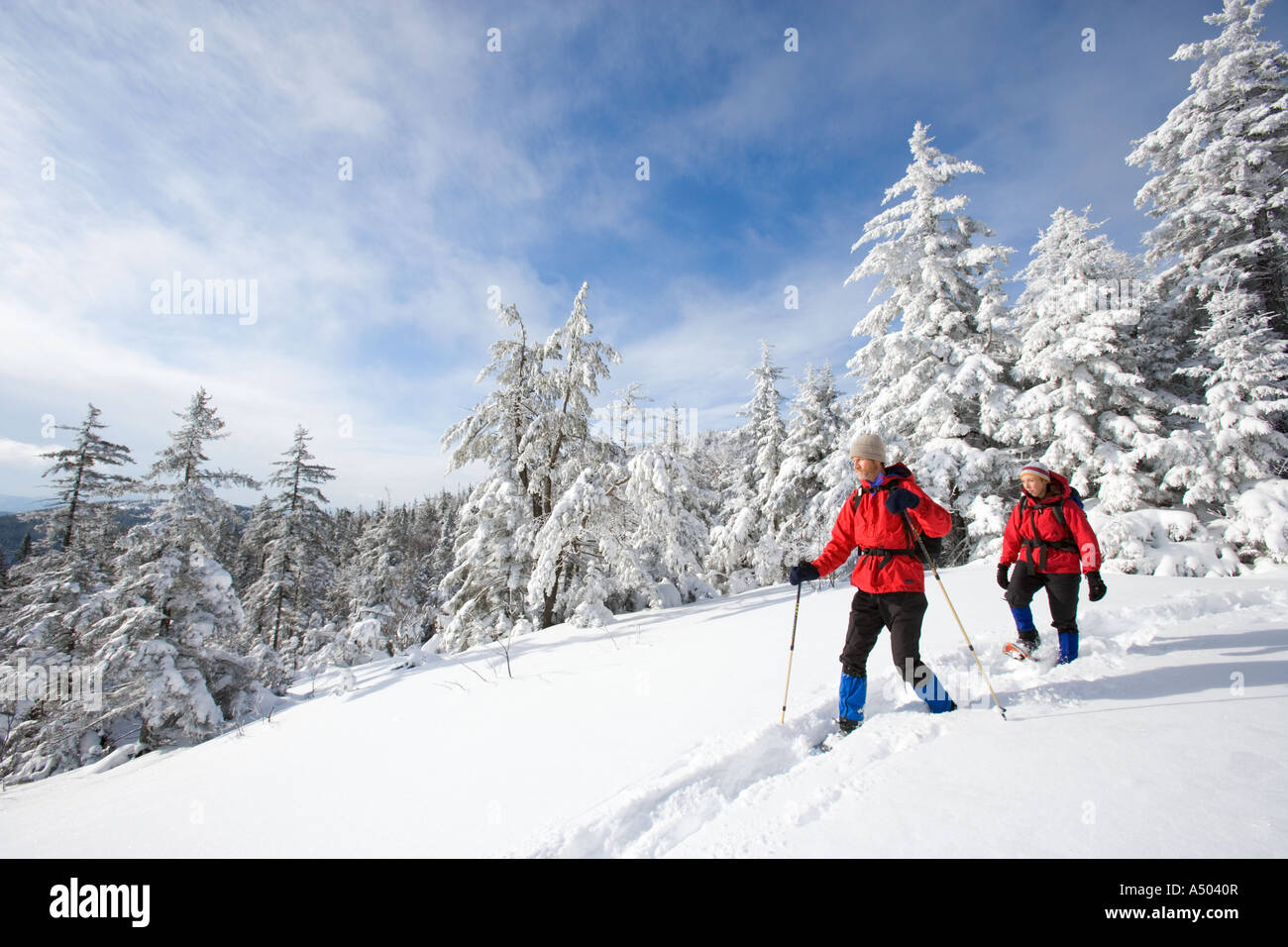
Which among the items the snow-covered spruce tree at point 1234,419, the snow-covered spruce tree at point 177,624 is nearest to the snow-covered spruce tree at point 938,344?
the snow-covered spruce tree at point 1234,419

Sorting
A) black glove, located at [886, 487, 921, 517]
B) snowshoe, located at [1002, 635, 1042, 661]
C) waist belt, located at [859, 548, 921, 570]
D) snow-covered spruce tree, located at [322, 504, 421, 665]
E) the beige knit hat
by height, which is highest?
the beige knit hat

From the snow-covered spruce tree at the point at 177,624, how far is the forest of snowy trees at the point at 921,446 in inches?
2.5

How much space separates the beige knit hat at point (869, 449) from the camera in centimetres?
413

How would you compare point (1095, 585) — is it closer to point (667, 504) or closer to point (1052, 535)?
point (1052, 535)

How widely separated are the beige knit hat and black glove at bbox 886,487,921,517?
0.38 metres

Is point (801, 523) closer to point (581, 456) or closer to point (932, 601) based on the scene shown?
point (581, 456)

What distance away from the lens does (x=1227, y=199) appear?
12.8m

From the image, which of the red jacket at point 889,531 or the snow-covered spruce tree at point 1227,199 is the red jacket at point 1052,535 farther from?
the snow-covered spruce tree at point 1227,199

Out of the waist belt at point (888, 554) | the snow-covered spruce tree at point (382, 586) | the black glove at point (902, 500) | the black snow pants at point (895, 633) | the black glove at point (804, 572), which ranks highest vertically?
the black glove at point (902, 500)

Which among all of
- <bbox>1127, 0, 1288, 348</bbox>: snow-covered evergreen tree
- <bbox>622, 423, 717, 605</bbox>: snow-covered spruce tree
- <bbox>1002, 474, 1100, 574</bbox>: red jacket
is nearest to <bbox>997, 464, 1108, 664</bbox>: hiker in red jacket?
<bbox>1002, 474, 1100, 574</bbox>: red jacket

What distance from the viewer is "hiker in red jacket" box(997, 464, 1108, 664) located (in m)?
4.80

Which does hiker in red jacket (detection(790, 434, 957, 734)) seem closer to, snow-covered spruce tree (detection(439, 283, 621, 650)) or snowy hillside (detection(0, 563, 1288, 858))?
snowy hillside (detection(0, 563, 1288, 858))

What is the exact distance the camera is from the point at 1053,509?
5.01 m
